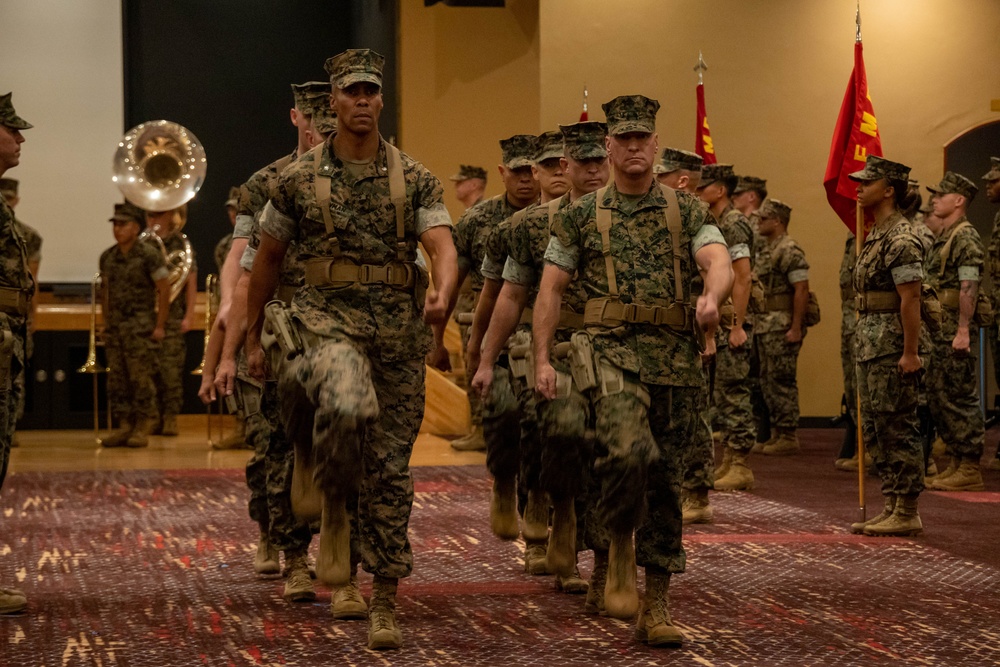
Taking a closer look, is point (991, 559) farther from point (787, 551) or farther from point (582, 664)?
point (582, 664)

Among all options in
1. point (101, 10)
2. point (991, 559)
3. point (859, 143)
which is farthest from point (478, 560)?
point (101, 10)

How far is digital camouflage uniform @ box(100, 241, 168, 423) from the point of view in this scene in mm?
13211

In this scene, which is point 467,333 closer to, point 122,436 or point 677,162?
point 677,162

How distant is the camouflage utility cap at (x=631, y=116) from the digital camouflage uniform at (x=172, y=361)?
30.1 ft

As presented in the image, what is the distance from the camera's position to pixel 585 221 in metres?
5.03

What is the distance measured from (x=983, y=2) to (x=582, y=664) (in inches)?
469

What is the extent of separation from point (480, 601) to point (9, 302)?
6.90 ft

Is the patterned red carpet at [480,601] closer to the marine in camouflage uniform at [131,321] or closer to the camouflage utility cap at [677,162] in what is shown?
the camouflage utility cap at [677,162]

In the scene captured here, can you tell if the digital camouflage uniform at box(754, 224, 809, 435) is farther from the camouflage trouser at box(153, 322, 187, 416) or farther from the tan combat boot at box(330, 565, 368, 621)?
the tan combat boot at box(330, 565, 368, 621)

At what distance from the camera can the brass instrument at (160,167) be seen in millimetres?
15227

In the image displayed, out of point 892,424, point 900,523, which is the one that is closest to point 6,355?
point 892,424

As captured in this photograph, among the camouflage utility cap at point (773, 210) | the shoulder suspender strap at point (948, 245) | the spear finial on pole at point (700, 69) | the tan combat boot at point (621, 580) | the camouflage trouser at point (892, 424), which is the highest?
the spear finial on pole at point (700, 69)

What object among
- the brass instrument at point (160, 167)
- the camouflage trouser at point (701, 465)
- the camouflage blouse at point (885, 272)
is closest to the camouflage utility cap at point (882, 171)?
the camouflage blouse at point (885, 272)

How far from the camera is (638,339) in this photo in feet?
16.0
